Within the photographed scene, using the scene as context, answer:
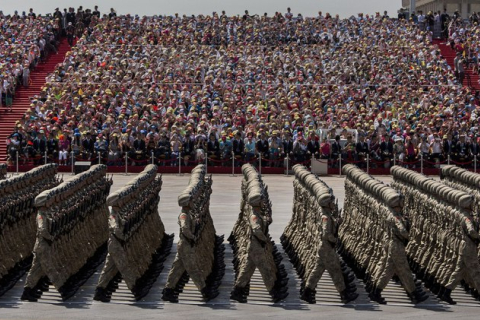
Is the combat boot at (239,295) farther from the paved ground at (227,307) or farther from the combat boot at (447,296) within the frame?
the combat boot at (447,296)

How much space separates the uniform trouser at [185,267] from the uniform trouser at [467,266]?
3.21 metres

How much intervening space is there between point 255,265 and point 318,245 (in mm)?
909

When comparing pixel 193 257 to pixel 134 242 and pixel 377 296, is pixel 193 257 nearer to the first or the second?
pixel 134 242

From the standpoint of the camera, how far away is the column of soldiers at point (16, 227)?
53.7 feet

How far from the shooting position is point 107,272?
14789 millimetres

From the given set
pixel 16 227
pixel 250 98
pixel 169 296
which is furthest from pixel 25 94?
pixel 169 296

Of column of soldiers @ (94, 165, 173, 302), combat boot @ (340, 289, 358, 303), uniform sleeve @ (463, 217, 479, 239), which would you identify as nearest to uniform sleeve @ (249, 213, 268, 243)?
combat boot @ (340, 289, 358, 303)

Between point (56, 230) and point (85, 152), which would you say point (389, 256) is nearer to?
point (56, 230)

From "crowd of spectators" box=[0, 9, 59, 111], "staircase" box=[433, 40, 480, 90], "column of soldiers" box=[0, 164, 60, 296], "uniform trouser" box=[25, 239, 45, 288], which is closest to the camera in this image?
"uniform trouser" box=[25, 239, 45, 288]

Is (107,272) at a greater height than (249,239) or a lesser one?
lesser

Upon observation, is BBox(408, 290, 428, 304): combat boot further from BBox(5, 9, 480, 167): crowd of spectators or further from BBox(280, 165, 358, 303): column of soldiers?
BBox(5, 9, 480, 167): crowd of spectators

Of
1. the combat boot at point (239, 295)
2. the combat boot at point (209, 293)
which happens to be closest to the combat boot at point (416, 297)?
the combat boot at point (239, 295)

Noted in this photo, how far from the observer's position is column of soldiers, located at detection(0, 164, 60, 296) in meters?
16.4

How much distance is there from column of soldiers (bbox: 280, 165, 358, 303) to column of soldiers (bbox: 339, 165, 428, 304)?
0.45 meters
